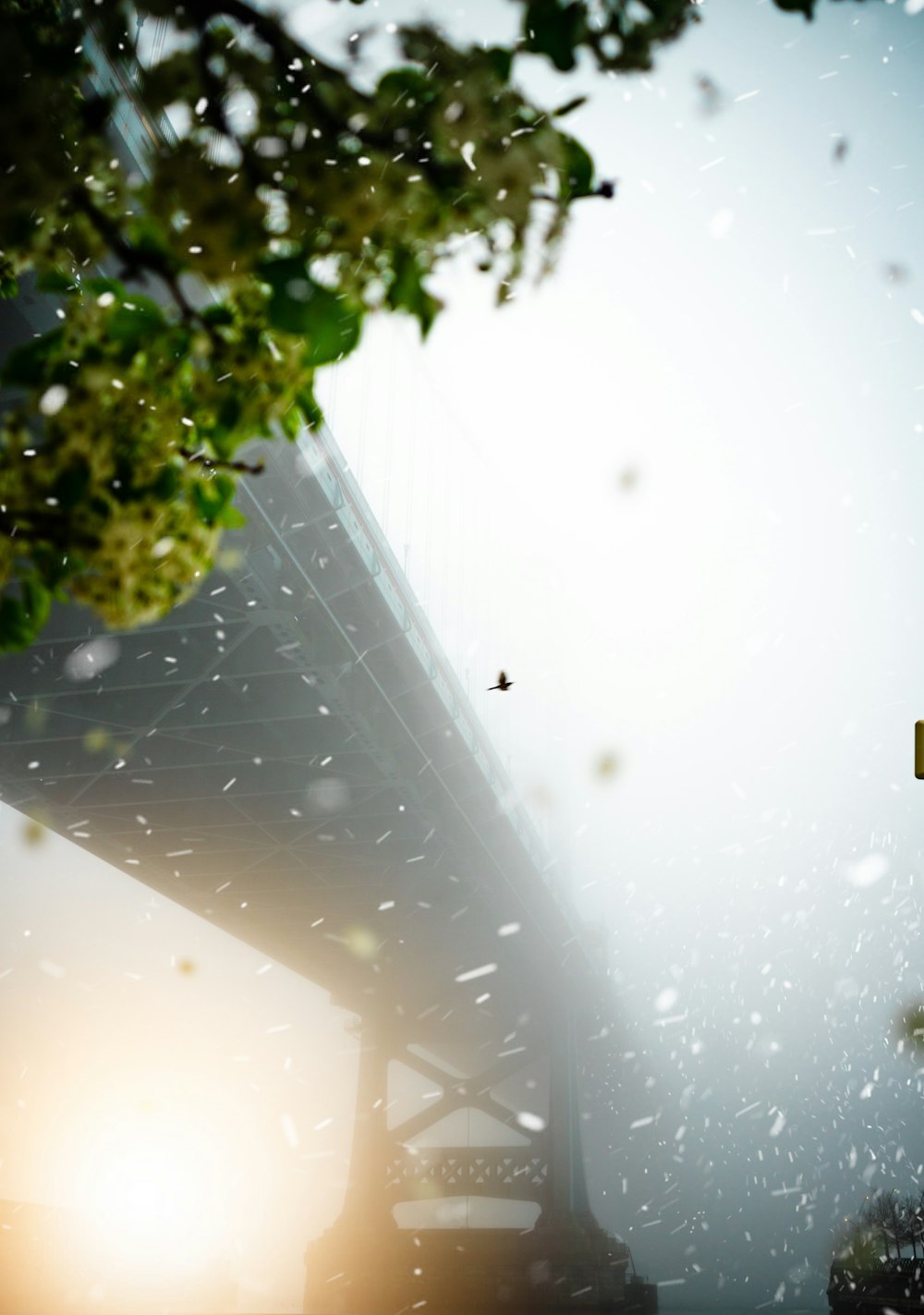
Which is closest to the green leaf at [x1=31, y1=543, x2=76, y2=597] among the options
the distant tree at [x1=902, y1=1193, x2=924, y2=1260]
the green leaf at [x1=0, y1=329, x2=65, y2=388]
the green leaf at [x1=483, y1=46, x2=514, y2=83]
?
the green leaf at [x1=0, y1=329, x2=65, y2=388]

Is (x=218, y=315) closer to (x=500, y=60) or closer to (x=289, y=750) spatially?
(x=500, y=60)

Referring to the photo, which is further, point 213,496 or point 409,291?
point 213,496

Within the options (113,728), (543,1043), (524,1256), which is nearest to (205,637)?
(113,728)

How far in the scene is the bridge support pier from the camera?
2358 cm

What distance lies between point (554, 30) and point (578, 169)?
7.6 inches

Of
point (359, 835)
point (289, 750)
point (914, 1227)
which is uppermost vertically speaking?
point (359, 835)

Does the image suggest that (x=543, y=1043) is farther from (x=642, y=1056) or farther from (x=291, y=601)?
(x=291, y=601)

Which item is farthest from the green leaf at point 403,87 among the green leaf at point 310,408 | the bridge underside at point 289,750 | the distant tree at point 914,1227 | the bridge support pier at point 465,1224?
the distant tree at point 914,1227

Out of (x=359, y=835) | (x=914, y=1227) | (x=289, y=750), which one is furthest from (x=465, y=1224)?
(x=914, y=1227)

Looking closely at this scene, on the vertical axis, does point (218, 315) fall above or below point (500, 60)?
below

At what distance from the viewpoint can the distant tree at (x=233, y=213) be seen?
4.24 ft

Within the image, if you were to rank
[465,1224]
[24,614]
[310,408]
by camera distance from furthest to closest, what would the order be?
[465,1224]
[310,408]
[24,614]

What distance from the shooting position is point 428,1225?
27516mm

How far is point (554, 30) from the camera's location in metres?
1.33
